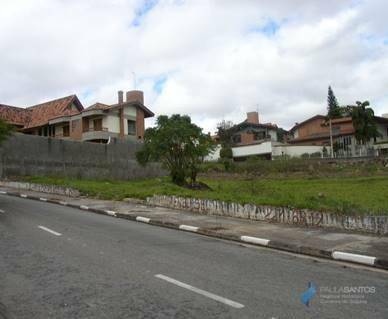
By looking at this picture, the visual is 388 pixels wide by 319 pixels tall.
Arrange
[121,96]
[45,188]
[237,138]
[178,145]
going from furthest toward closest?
[237,138] < [121,96] < [178,145] < [45,188]

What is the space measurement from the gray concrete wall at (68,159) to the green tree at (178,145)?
8512mm

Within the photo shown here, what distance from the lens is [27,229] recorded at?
12.8 meters

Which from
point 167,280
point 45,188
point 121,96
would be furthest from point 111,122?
point 167,280

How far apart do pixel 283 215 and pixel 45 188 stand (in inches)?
636

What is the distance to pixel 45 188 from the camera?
25719 mm

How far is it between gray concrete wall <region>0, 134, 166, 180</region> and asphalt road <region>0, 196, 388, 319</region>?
1965 cm

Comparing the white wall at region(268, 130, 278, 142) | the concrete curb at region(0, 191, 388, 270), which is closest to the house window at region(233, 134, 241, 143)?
the white wall at region(268, 130, 278, 142)

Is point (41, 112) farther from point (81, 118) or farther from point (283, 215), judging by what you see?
point (283, 215)

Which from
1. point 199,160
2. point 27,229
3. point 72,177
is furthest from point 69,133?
point 27,229

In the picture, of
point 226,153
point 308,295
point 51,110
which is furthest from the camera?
point 226,153

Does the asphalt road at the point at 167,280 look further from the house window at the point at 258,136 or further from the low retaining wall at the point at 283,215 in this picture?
the house window at the point at 258,136

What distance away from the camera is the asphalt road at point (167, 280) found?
5.95 m

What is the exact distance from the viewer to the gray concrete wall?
30375 millimetres

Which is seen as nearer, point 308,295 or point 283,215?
point 308,295
